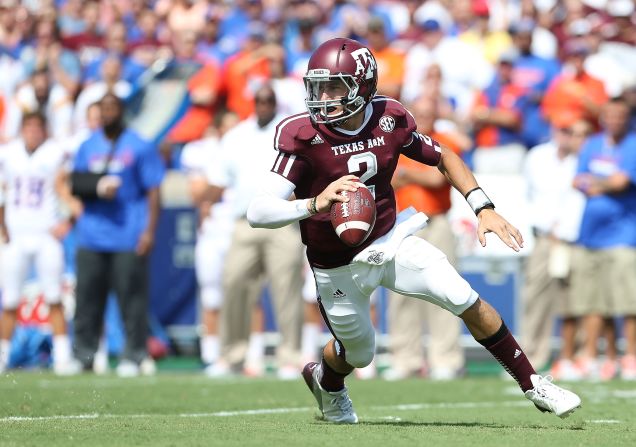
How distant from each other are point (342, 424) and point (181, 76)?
9152 mm

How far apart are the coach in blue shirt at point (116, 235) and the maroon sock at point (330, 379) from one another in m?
5.10

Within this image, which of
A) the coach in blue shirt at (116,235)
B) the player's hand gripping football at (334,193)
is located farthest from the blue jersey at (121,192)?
the player's hand gripping football at (334,193)

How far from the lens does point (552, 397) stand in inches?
255

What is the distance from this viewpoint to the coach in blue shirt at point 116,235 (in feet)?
39.7

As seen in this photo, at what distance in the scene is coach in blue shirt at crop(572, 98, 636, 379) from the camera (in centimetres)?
1155

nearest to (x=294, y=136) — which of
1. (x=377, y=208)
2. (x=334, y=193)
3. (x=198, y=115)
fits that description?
(x=334, y=193)

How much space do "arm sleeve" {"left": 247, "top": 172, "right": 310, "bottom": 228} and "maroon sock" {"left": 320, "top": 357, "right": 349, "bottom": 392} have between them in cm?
106

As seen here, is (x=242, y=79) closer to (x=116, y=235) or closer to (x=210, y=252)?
(x=210, y=252)

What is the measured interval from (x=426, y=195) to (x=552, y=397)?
5.03 metres

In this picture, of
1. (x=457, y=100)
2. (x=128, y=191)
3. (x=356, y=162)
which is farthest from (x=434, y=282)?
(x=457, y=100)

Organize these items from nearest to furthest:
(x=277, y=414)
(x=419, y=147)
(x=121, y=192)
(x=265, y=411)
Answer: (x=419, y=147), (x=277, y=414), (x=265, y=411), (x=121, y=192)

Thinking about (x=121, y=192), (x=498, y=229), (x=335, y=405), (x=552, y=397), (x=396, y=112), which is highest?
(x=396, y=112)

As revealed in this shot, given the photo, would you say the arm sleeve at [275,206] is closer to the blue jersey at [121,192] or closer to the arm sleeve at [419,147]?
the arm sleeve at [419,147]

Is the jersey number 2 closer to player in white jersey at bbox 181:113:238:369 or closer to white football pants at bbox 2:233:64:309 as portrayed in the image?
player in white jersey at bbox 181:113:238:369
